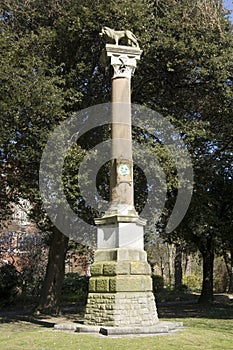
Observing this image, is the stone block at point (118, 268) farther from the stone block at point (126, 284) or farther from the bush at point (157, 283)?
the bush at point (157, 283)

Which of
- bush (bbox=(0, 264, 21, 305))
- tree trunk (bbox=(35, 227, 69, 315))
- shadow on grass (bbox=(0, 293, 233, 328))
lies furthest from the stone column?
bush (bbox=(0, 264, 21, 305))

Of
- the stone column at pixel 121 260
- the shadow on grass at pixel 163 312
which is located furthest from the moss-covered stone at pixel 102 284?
the shadow on grass at pixel 163 312

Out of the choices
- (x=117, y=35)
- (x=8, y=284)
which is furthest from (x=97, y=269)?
(x=8, y=284)

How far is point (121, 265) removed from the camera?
10930 millimetres

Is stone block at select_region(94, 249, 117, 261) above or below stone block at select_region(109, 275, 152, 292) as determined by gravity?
above

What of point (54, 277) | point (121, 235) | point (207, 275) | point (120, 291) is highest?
point (121, 235)

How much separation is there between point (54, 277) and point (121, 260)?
670 centimetres

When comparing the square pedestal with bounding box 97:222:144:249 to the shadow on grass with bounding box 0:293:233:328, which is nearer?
the square pedestal with bounding box 97:222:144:249

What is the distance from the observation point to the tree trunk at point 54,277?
54.7ft

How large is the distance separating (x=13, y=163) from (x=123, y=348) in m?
7.97

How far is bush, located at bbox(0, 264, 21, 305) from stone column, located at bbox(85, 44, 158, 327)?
1176 cm

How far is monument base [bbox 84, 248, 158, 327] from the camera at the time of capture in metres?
10.6

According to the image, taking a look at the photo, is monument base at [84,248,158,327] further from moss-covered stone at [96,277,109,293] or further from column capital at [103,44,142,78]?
column capital at [103,44,142,78]

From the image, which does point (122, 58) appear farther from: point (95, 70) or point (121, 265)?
point (121, 265)
